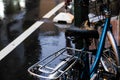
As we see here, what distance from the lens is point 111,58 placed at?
4750 millimetres

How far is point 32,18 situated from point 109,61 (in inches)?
240

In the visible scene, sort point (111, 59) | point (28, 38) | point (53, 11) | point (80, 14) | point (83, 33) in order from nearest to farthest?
point (83, 33), point (111, 59), point (80, 14), point (28, 38), point (53, 11)

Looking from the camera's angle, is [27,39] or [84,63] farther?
[27,39]

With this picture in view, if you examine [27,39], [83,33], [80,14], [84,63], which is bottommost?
[27,39]

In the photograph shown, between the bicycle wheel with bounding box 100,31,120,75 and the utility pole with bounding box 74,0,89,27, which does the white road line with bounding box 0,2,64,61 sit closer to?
the utility pole with bounding box 74,0,89,27

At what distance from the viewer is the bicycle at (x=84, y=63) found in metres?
3.42

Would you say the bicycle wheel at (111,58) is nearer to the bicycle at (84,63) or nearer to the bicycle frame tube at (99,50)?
the bicycle at (84,63)

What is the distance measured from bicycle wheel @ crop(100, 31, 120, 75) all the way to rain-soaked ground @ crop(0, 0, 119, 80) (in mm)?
1790

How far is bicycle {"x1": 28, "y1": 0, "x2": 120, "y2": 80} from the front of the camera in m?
3.42

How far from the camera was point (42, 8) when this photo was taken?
38.3 ft

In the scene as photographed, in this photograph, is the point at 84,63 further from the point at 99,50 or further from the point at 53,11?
the point at 53,11

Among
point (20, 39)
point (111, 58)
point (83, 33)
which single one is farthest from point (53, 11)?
point (83, 33)

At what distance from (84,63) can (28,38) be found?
466 centimetres

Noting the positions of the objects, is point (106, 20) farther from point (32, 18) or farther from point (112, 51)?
point (32, 18)
